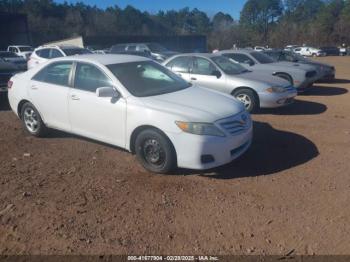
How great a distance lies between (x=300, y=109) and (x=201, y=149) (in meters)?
5.55

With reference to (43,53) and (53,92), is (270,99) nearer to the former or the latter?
(53,92)

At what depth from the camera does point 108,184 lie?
495 centimetres

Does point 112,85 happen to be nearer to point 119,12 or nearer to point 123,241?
point 123,241

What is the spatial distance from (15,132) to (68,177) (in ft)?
9.09

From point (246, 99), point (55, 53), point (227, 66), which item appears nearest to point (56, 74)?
point (246, 99)

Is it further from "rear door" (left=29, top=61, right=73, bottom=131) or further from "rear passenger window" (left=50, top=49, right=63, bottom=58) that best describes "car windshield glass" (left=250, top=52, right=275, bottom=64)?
"rear passenger window" (left=50, top=49, right=63, bottom=58)

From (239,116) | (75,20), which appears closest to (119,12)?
(75,20)

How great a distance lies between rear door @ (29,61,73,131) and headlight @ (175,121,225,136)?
2.18 metres

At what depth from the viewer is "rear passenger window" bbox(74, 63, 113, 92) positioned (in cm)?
569

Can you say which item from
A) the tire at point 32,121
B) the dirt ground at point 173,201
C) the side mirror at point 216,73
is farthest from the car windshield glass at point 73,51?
the dirt ground at point 173,201

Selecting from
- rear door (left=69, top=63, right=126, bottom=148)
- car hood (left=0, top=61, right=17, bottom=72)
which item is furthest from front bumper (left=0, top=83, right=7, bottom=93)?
rear door (left=69, top=63, right=126, bottom=148)

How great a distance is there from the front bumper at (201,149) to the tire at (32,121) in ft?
9.43

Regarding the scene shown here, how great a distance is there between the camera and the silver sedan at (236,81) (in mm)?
8852

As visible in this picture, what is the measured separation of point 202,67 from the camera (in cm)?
959
